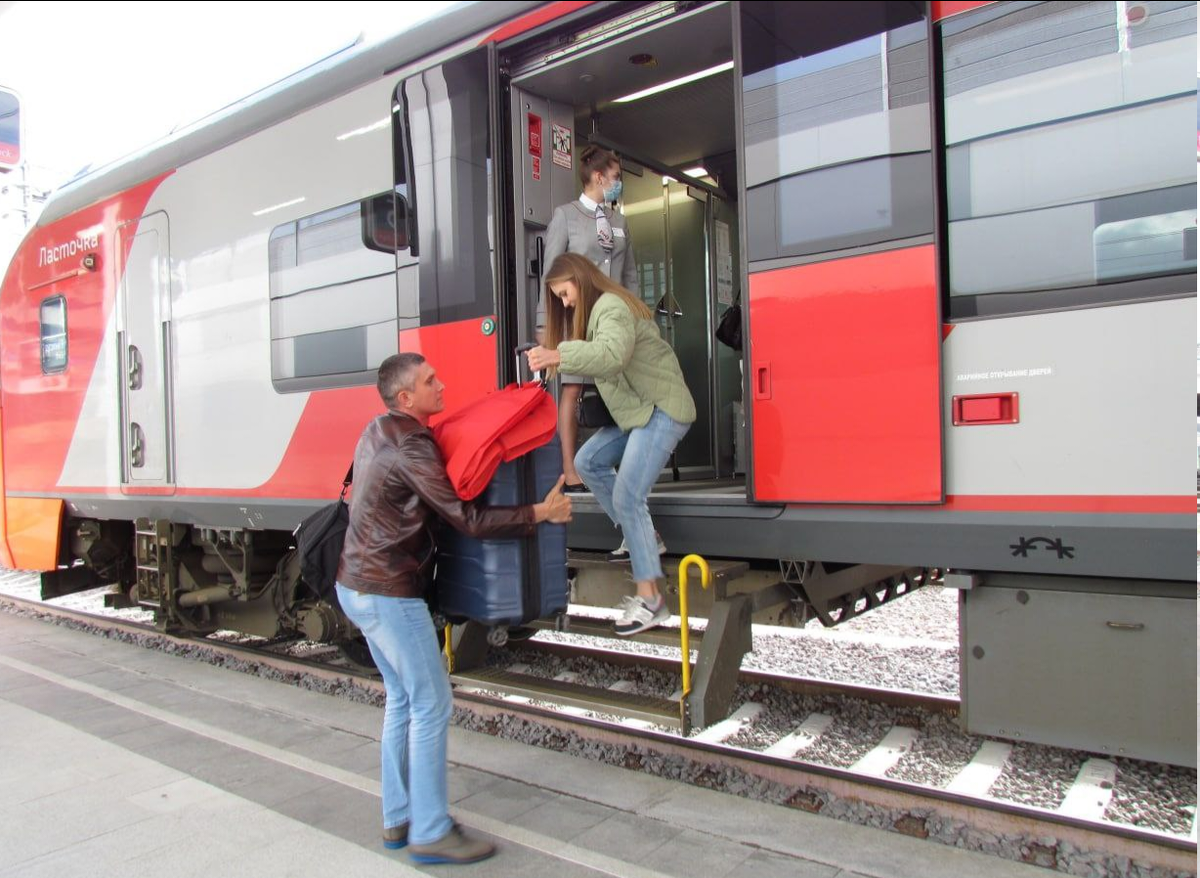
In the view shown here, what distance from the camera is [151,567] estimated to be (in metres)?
6.03

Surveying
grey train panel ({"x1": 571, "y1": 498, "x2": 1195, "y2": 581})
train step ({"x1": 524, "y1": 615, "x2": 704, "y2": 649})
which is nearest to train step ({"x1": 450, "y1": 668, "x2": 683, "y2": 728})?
train step ({"x1": 524, "y1": 615, "x2": 704, "y2": 649})

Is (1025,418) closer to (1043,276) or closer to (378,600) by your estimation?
(1043,276)

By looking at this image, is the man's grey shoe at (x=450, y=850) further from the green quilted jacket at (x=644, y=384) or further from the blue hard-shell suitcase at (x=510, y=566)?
the green quilted jacket at (x=644, y=384)

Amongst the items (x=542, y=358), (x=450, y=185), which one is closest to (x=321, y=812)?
(x=542, y=358)

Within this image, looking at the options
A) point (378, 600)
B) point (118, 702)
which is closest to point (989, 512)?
point (378, 600)

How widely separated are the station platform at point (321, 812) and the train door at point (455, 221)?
1.63m

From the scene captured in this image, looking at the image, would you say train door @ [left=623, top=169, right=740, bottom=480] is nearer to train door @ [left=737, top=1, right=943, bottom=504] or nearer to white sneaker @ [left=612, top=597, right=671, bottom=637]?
white sneaker @ [left=612, top=597, right=671, bottom=637]

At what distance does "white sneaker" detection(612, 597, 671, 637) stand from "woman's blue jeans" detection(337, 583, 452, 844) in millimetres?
807

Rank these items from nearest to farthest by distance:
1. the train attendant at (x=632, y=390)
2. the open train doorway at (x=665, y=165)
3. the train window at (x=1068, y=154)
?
the train window at (x=1068, y=154)
the train attendant at (x=632, y=390)
the open train doorway at (x=665, y=165)

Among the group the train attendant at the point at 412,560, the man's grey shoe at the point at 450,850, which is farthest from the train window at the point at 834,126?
the man's grey shoe at the point at 450,850

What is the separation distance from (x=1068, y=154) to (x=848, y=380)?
92 cm

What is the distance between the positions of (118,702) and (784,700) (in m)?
3.49

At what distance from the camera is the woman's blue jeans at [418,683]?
9.30 ft

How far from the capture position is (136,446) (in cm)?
579
